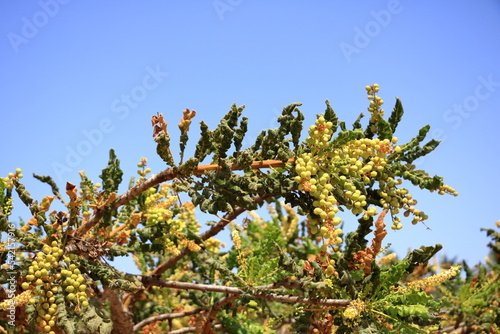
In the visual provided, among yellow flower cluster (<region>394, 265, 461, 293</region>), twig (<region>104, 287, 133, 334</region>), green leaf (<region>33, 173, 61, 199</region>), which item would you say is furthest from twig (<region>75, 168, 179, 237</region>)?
yellow flower cluster (<region>394, 265, 461, 293</region>)

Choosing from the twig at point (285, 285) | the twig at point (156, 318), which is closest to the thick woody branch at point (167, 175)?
the twig at point (285, 285)

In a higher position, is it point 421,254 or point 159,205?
point 159,205

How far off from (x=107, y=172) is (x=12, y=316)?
1116 mm

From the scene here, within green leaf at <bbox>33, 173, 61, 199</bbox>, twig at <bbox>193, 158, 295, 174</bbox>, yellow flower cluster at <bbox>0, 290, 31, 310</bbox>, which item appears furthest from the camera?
green leaf at <bbox>33, 173, 61, 199</bbox>

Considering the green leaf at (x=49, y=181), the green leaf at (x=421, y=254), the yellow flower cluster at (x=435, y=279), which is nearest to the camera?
the yellow flower cluster at (x=435, y=279)

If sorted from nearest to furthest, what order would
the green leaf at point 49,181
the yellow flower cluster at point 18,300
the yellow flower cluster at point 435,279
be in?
the yellow flower cluster at point 18,300
the yellow flower cluster at point 435,279
the green leaf at point 49,181

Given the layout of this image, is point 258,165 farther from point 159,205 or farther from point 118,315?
point 118,315

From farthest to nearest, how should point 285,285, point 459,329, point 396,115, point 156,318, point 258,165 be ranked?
point 459,329 < point 156,318 < point 285,285 < point 396,115 < point 258,165

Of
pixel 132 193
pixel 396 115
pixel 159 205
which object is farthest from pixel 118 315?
pixel 396 115

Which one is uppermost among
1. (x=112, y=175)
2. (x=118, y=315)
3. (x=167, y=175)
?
(x=112, y=175)

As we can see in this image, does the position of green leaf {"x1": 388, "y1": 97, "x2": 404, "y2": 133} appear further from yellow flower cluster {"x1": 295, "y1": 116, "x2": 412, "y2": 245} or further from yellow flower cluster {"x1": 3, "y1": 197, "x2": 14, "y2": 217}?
yellow flower cluster {"x1": 3, "y1": 197, "x2": 14, "y2": 217}

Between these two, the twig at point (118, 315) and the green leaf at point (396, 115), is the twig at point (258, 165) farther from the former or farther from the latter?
the twig at point (118, 315)

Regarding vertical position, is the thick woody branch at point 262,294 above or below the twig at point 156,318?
below

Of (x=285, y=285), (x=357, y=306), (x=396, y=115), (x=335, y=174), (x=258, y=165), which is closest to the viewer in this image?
(x=335, y=174)
